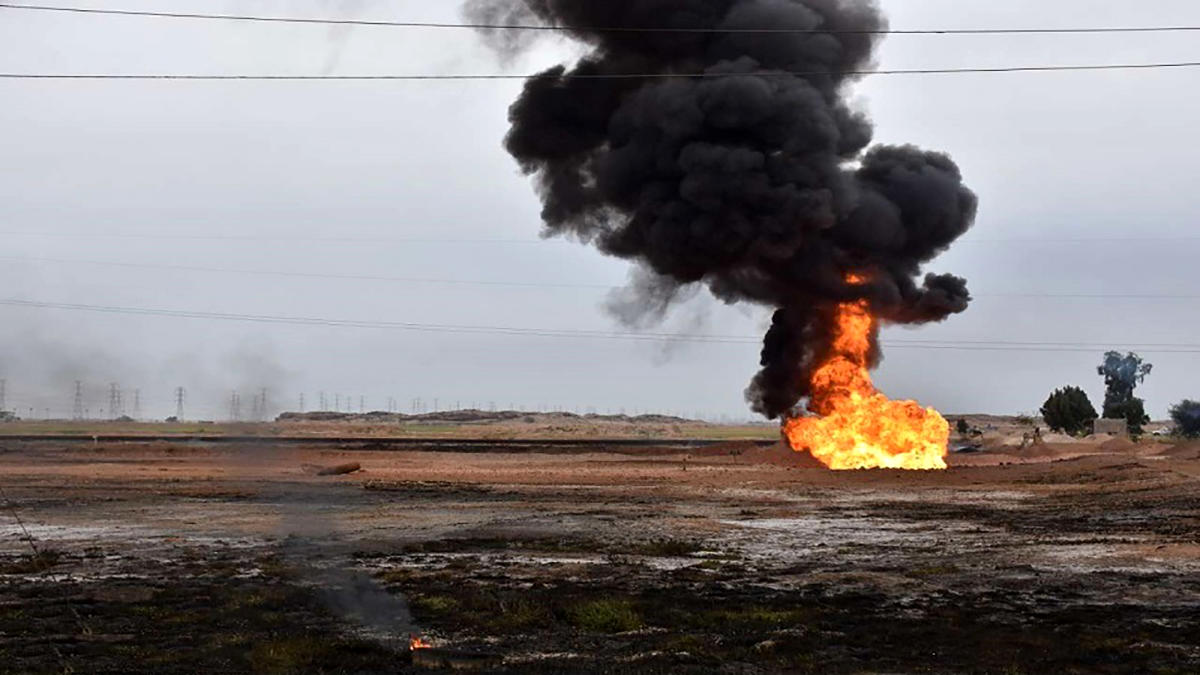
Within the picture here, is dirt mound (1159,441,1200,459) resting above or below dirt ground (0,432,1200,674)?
above

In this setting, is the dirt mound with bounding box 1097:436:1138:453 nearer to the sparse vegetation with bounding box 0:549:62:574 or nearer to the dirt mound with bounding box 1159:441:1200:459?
the dirt mound with bounding box 1159:441:1200:459

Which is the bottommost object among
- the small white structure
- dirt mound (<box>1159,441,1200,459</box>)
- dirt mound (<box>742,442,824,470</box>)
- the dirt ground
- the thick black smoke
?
the dirt ground

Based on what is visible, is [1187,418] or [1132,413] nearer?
[1187,418]

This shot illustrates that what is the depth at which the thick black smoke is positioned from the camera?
192ft

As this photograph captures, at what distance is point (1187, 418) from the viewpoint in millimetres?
110438

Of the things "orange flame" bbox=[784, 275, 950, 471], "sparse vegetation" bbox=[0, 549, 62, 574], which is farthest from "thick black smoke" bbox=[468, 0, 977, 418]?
"sparse vegetation" bbox=[0, 549, 62, 574]

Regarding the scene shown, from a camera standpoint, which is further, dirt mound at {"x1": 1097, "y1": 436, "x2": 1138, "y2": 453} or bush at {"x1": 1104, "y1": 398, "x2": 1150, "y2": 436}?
bush at {"x1": 1104, "y1": 398, "x2": 1150, "y2": 436}

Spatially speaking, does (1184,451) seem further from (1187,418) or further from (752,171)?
(1187,418)

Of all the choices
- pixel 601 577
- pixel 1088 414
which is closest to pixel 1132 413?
pixel 1088 414

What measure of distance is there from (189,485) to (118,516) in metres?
13.2

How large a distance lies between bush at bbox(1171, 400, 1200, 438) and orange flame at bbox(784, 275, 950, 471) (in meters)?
55.6

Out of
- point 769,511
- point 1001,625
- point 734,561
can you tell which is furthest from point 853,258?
point 1001,625

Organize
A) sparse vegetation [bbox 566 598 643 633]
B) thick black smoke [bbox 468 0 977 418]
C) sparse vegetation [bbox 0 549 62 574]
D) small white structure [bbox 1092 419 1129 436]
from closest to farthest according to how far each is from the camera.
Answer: sparse vegetation [bbox 566 598 643 633]
sparse vegetation [bbox 0 549 62 574]
thick black smoke [bbox 468 0 977 418]
small white structure [bbox 1092 419 1129 436]

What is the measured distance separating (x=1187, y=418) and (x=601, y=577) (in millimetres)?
101856
